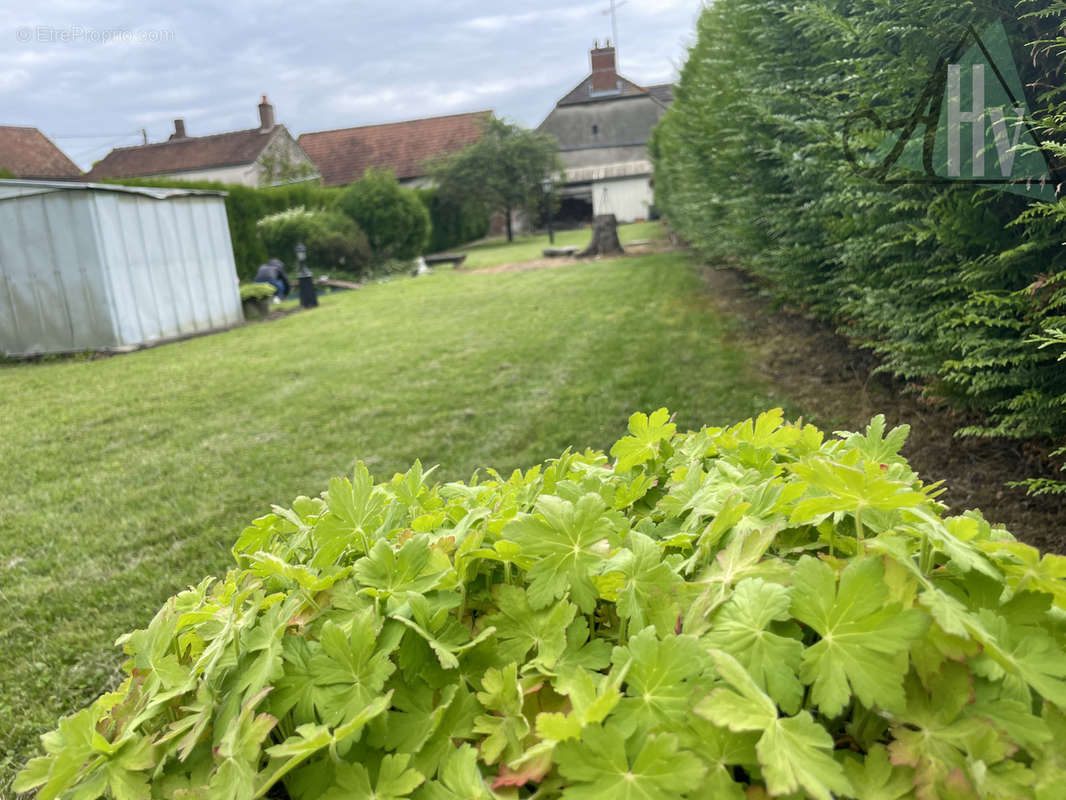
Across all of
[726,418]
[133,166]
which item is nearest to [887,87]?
[726,418]

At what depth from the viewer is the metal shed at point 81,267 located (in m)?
8.93

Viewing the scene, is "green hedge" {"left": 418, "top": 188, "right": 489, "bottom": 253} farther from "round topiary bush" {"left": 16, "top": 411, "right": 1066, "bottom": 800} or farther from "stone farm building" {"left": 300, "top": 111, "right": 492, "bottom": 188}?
"round topiary bush" {"left": 16, "top": 411, "right": 1066, "bottom": 800}

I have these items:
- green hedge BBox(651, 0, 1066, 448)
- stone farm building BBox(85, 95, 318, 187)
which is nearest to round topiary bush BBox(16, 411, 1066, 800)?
green hedge BBox(651, 0, 1066, 448)

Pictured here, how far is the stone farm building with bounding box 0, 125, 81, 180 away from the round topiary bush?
114 feet

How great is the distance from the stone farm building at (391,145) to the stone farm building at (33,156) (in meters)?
10.5

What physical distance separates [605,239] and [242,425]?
12.8 metres

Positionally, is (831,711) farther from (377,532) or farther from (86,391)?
(86,391)

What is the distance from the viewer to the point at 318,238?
17.7 metres

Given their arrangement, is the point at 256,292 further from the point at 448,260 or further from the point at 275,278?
the point at 448,260

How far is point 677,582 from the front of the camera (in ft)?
2.39

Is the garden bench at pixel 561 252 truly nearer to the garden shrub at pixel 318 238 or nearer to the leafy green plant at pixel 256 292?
the garden shrub at pixel 318 238

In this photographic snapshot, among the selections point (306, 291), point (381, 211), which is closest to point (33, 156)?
point (381, 211)

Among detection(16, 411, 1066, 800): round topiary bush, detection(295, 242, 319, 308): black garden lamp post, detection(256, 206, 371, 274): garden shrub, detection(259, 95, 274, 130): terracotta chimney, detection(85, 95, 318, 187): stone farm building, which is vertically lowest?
detection(295, 242, 319, 308): black garden lamp post

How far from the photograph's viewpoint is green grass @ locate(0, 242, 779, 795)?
2.89 m
